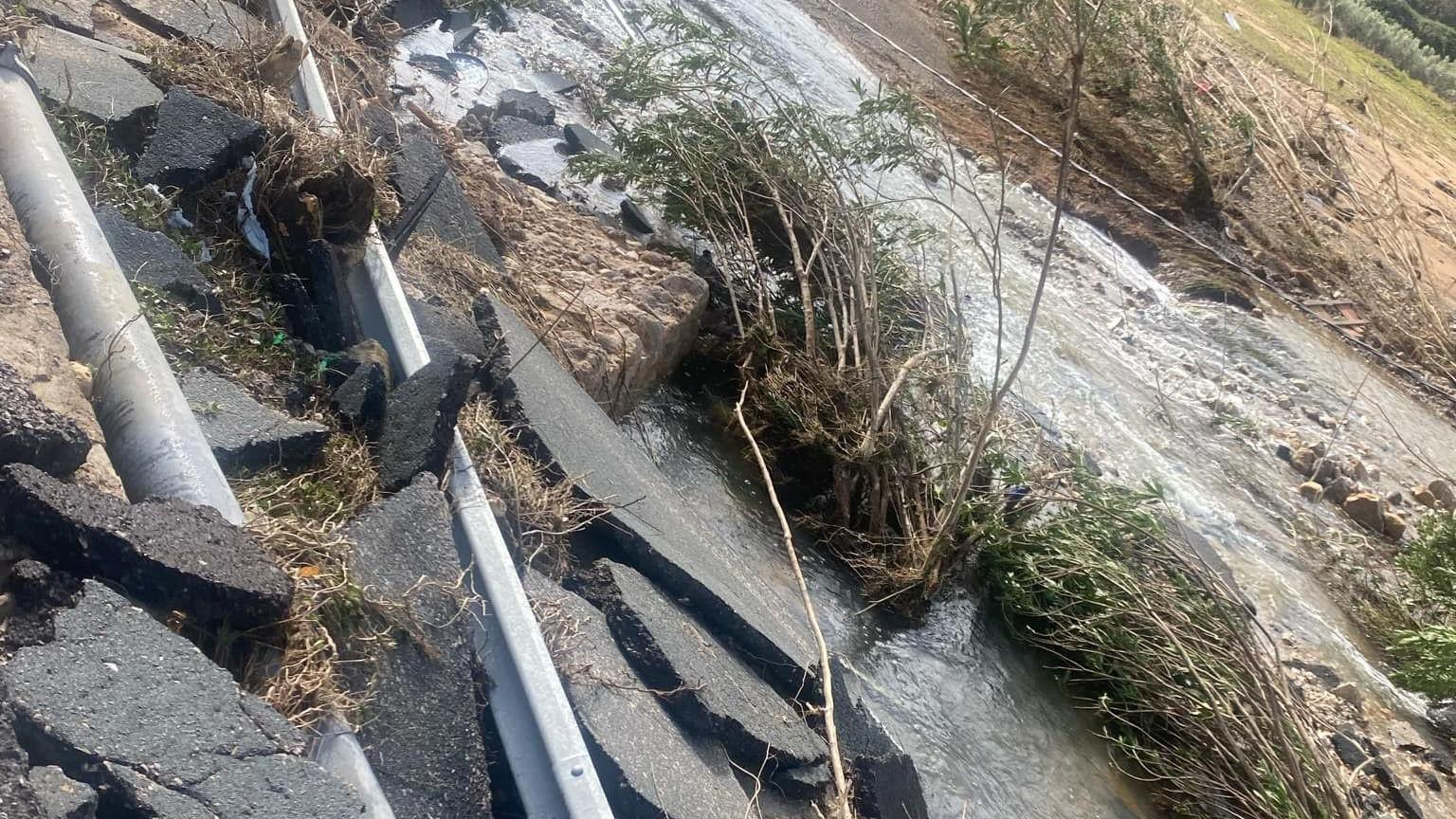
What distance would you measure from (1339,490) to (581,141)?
5579mm

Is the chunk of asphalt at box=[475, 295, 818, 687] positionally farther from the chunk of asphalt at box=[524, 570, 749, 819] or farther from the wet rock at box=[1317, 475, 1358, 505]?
the wet rock at box=[1317, 475, 1358, 505]

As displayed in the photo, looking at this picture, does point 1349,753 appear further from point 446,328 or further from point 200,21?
point 200,21

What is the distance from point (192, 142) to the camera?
12.3ft

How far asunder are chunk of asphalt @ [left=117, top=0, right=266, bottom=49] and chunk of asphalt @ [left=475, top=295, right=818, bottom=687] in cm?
164

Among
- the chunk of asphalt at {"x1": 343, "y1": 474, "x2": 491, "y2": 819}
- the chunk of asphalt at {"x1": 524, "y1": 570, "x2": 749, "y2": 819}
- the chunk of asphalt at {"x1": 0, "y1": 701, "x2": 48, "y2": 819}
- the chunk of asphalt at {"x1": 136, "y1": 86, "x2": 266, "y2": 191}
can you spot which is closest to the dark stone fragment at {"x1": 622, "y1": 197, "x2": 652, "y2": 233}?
the chunk of asphalt at {"x1": 136, "y1": 86, "x2": 266, "y2": 191}

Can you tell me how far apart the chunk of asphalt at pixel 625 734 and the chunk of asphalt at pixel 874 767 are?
21.8 inches

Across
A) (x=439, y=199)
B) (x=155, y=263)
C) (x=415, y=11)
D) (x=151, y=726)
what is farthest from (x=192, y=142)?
(x=415, y=11)

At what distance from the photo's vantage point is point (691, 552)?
3951 mm

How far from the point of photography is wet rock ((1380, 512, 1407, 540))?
23.9ft

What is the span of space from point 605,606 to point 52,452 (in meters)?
1.58

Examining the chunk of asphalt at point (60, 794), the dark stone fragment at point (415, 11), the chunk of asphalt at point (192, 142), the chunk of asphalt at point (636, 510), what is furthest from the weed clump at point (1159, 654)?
the dark stone fragment at point (415, 11)

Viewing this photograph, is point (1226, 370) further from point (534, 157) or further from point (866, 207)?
point (534, 157)

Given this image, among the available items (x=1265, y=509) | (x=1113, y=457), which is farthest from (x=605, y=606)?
(x=1265, y=509)

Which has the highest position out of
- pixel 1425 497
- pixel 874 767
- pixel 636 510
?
pixel 1425 497
